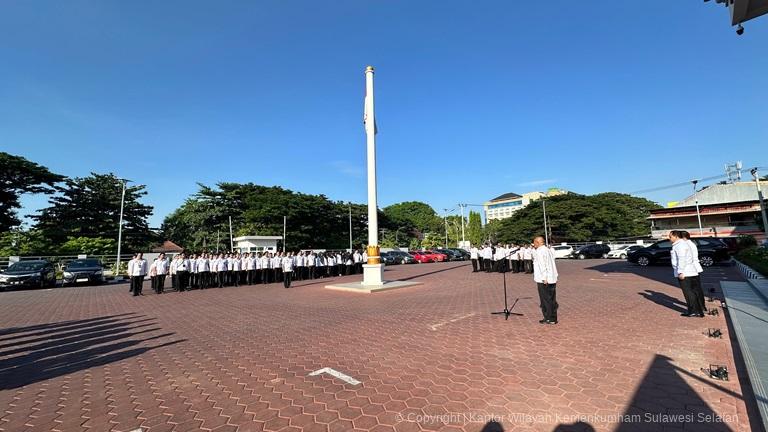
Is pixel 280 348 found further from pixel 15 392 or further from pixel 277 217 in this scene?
pixel 277 217

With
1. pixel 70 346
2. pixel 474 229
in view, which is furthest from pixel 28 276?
pixel 474 229

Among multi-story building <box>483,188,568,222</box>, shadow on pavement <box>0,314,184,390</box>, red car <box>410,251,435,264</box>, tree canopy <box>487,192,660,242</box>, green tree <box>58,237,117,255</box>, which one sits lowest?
shadow on pavement <box>0,314,184,390</box>

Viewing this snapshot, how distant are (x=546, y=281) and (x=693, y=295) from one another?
3.04 m

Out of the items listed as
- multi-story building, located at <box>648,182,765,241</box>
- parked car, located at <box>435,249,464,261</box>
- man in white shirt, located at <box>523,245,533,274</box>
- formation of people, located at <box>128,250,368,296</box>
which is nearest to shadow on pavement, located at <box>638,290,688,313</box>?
man in white shirt, located at <box>523,245,533,274</box>

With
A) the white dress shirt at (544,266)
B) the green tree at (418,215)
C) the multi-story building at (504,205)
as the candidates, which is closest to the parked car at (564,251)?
the white dress shirt at (544,266)

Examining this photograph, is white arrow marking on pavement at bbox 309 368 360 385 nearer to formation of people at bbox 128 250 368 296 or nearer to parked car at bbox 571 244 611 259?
formation of people at bbox 128 250 368 296

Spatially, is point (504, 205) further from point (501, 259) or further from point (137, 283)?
point (137, 283)

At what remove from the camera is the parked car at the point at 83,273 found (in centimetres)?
1970

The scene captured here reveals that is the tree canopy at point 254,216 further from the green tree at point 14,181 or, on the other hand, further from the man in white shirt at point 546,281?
the man in white shirt at point 546,281

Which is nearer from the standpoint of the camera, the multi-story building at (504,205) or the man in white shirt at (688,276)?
the man in white shirt at (688,276)

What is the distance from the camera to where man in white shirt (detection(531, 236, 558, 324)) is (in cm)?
694

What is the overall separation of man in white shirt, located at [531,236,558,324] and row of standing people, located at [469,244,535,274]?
12.6 m

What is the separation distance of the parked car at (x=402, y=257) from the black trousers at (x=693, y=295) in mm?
28329

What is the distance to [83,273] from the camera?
19.8 m
